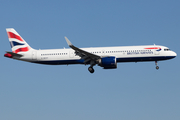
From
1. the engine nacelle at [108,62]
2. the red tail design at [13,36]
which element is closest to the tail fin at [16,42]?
the red tail design at [13,36]

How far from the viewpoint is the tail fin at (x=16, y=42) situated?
52.2 metres

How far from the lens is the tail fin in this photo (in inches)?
2056

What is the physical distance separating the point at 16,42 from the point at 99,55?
50.3 ft

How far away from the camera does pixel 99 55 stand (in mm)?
48500

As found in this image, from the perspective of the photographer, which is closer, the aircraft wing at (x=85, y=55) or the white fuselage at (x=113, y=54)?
the aircraft wing at (x=85, y=55)

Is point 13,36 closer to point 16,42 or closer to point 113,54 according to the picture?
point 16,42

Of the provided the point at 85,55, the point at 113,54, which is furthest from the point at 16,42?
the point at 113,54

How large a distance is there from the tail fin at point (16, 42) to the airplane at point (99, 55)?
116 centimetres

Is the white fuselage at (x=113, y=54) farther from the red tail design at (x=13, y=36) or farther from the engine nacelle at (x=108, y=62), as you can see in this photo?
the red tail design at (x=13, y=36)

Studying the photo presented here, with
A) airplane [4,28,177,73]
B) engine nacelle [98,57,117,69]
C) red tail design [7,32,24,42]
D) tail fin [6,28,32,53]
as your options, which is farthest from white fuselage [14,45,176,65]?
red tail design [7,32,24,42]

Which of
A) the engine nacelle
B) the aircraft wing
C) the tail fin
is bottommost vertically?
the engine nacelle

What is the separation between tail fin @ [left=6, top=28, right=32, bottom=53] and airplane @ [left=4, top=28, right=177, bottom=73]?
1159 mm

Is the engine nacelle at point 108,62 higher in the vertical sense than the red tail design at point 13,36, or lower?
lower

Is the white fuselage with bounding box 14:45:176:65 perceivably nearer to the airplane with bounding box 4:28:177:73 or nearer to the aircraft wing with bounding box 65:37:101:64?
the airplane with bounding box 4:28:177:73
